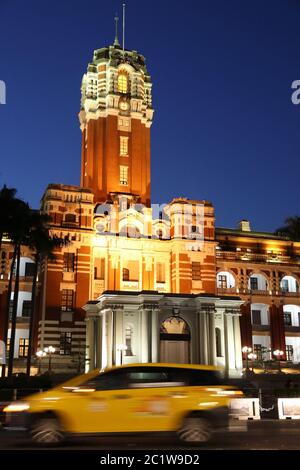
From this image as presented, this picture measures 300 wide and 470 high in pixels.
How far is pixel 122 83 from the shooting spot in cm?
7419

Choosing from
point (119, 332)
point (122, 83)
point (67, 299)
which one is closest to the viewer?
point (119, 332)

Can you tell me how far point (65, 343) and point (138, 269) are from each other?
11.6m

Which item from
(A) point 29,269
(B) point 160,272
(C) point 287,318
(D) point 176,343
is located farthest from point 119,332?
(C) point 287,318

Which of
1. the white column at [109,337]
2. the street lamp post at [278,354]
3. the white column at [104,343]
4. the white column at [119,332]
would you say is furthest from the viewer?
the street lamp post at [278,354]

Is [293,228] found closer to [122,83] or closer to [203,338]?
[203,338]

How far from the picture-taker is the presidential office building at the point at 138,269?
5522 cm

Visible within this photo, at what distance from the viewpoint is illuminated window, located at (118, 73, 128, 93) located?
73812mm

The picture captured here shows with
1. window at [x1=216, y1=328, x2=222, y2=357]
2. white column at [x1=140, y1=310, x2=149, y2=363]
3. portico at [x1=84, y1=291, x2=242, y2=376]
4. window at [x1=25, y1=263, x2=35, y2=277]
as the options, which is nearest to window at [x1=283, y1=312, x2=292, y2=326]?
portico at [x1=84, y1=291, x2=242, y2=376]

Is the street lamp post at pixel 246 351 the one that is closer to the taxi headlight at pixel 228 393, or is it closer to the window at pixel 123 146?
the window at pixel 123 146

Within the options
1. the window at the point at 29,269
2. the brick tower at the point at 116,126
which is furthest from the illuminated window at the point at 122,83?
the window at the point at 29,269

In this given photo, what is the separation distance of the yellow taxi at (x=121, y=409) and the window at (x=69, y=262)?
47.0 m

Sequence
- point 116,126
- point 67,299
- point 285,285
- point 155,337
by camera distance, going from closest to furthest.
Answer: point 155,337
point 67,299
point 116,126
point 285,285

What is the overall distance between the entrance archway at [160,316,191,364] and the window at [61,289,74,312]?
10803 mm
